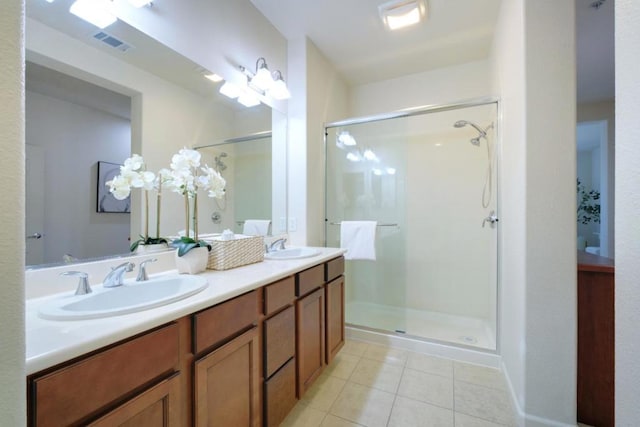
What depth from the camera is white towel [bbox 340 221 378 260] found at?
96.3 inches

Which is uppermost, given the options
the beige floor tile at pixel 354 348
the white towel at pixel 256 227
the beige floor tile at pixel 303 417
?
the white towel at pixel 256 227

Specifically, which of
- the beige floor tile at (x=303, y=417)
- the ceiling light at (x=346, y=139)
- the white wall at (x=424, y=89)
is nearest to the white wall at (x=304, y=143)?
the ceiling light at (x=346, y=139)

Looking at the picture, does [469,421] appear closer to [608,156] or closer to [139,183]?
[139,183]

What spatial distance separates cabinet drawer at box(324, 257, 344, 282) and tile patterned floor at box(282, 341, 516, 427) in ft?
2.23

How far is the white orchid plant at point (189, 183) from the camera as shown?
133cm

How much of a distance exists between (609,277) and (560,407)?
68cm

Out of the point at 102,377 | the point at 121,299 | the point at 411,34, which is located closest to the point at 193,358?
the point at 102,377

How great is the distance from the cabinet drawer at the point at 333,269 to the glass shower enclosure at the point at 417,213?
633 millimetres

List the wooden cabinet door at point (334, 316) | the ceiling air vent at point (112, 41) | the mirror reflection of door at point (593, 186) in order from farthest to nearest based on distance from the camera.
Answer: the mirror reflection of door at point (593, 186)
the wooden cabinet door at point (334, 316)
the ceiling air vent at point (112, 41)

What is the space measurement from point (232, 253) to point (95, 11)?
121cm

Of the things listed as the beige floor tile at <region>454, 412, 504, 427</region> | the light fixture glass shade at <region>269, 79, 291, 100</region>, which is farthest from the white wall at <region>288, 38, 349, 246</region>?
the beige floor tile at <region>454, 412, 504, 427</region>

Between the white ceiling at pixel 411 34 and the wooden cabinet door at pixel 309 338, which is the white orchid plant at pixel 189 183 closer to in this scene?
the wooden cabinet door at pixel 309 338

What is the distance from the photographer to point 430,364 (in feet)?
6.63

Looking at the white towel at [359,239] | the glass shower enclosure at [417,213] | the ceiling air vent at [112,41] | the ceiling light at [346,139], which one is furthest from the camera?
the ceiling light at [346,139]
